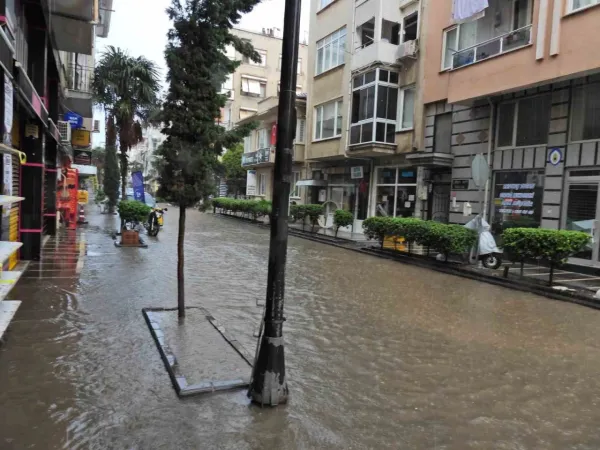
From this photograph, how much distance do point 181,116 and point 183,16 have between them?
1.23 meters

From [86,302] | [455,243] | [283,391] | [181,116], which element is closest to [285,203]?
[283,391]

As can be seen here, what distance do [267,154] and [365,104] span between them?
43.7 ft

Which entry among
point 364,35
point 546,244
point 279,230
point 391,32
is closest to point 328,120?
point 364,35

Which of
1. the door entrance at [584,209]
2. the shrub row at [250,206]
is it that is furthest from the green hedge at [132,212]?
the door entrance at [584,209]

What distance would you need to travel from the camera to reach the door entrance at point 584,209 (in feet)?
39.5

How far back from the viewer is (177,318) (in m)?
6.20

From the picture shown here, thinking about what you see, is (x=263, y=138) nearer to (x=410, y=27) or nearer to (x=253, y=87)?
(x=253, y=87)

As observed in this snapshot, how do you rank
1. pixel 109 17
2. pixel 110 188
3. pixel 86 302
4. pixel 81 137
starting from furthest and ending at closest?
pixel 110 188 → pixel 109 17 → pixel 81 137 → pixel 86 302

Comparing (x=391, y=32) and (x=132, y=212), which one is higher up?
(x=391, y=32)

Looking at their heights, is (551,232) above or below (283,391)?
above

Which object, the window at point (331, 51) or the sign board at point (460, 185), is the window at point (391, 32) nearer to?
the window at point (331, 51)

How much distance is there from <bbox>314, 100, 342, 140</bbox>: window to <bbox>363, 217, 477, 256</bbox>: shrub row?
9.18 m

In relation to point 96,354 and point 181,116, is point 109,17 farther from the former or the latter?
point 96,354

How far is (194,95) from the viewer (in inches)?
227
